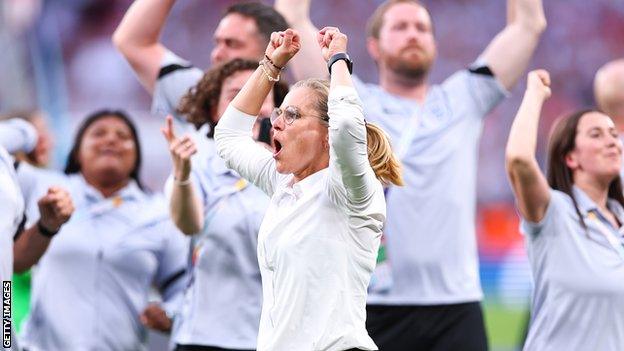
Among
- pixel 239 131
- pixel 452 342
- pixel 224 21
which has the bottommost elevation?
pixel 452 342

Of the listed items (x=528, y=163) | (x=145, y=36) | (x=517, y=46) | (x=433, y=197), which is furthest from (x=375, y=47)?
(x=528, y=163)

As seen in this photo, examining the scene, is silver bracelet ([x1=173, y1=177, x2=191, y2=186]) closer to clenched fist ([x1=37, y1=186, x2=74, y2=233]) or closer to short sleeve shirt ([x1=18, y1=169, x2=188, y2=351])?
clenched fist ([x1=37, y1=186, x2=74, y2=233])

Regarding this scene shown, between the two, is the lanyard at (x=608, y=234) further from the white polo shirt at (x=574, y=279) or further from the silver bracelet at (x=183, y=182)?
the silver bracelet at (x=183, y=182)

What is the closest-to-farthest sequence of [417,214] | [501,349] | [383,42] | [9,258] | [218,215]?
[9,258], [218,215], [417,214], [383,42], [501,349]

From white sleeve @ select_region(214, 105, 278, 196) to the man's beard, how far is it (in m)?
2.12

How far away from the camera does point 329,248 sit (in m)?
3.79

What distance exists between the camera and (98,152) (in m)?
6.80

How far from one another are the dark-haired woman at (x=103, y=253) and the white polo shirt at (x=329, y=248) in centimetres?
265

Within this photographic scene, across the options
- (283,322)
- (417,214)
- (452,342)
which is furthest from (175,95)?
(283,322)

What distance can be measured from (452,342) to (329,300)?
219 centimetres

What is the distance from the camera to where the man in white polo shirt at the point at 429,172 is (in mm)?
5875

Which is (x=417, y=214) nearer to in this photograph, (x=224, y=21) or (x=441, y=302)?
(x=441, y=302)

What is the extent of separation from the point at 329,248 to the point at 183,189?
1678 mm

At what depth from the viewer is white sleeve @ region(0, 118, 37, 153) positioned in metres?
5.52
